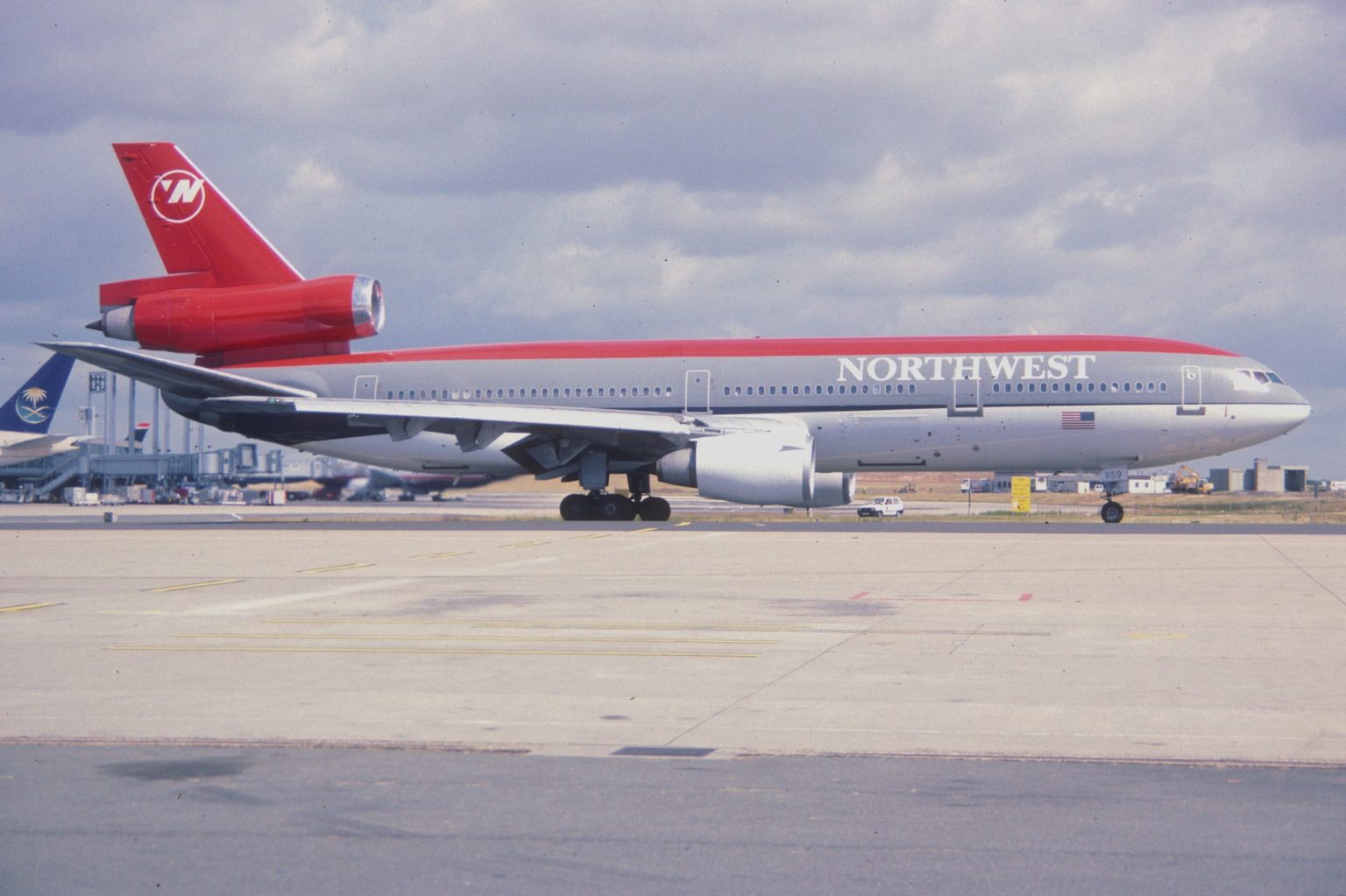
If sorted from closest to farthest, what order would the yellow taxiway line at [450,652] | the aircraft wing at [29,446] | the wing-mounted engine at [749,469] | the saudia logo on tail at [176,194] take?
the yellow taxiway line at [450,652], the wing-mounted engine at [749,469], the saudia logo on tail at [176,194], the aircraft wing at [29,446]

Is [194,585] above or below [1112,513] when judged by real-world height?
below

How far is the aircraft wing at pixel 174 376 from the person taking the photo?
1214 inches

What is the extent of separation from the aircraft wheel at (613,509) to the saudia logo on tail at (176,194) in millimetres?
12604

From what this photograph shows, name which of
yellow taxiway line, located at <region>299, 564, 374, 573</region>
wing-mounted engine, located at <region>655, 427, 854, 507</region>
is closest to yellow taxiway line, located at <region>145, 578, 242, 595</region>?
yellow taxiway line, located at <region>299, 564, 374, 573</region>

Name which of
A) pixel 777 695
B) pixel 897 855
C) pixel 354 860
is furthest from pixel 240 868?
pixel 777 695

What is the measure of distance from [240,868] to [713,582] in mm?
11882

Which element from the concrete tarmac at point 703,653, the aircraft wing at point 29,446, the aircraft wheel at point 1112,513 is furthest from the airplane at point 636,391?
the aircraft wing at point 29,446

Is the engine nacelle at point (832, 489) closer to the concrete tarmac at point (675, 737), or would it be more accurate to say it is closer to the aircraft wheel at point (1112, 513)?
the aircraft wheel at point (1112, 513)

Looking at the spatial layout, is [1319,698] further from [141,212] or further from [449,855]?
[141,212]

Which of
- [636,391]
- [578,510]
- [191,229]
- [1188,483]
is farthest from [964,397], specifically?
[1188,483]

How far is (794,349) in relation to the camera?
→ 34.0m

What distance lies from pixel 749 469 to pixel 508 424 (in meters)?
5.64

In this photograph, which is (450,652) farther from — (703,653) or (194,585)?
(194,585)

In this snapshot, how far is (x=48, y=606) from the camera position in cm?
1448
